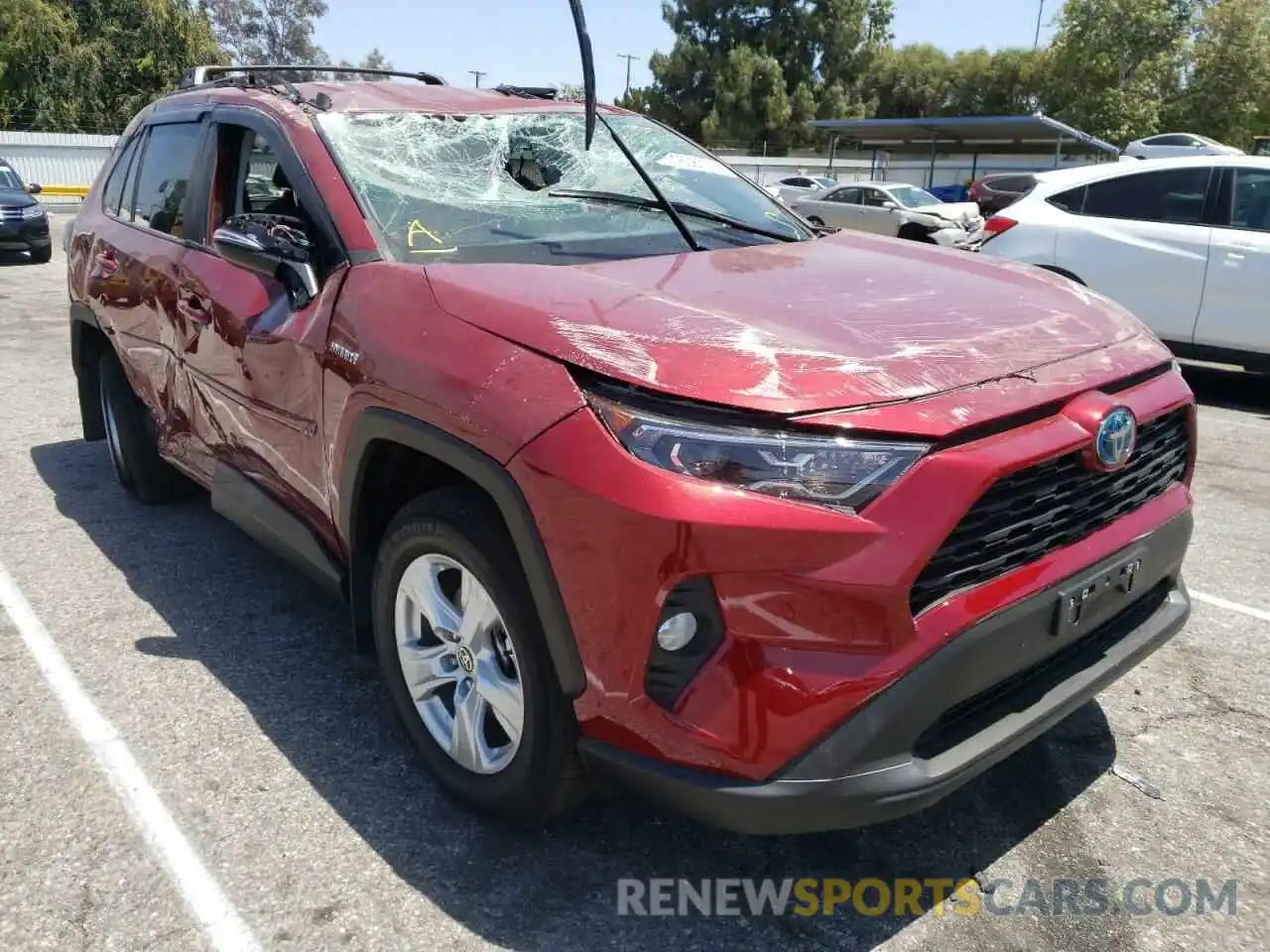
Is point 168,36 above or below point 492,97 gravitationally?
above

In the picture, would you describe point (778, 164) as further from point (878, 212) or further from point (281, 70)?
point (281, 70)

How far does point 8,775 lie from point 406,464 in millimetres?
1389

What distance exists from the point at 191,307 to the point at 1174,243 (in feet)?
21.3

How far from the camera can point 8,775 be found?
287cm

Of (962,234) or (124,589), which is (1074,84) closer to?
(962,234)

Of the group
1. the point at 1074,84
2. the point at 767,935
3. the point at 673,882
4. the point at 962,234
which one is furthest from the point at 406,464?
the point at 1074,84

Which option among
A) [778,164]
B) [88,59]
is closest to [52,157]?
[88,59]

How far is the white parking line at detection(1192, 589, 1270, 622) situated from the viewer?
154 inches

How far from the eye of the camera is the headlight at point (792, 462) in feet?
6.50

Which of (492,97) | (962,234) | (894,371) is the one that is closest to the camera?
(894,371)

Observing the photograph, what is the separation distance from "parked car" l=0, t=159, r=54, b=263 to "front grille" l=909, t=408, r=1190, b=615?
16.6m

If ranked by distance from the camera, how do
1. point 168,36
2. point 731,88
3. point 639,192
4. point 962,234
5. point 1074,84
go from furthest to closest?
point 731,88 → point 1074,84 → point 168,36 → point 962,234 → point 639,192

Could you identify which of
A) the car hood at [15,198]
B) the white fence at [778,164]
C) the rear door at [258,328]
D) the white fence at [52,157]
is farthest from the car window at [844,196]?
the white fence at [52,157]

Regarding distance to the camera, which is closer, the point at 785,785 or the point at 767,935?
the point at 785,785
